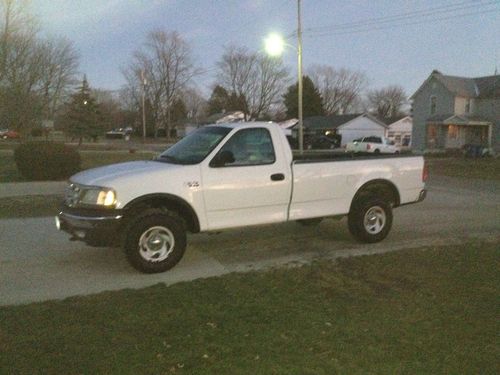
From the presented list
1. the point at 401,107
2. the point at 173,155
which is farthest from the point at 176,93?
the point at 173,155

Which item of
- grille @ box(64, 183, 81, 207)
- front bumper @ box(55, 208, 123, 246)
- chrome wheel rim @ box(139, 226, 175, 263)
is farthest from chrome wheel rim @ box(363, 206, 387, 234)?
grille @ box(64, 183, 81, 207)

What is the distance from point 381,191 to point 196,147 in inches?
122

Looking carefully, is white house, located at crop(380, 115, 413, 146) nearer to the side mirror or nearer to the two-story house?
the two-story house

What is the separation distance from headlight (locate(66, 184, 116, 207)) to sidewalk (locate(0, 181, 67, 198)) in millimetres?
8292

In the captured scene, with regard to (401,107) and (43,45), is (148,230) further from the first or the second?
(401,107)

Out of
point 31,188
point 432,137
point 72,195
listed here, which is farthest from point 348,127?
point 72,195

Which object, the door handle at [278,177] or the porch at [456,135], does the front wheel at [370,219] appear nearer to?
the door handle at [278,177]

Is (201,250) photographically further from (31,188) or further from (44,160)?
(44,160)

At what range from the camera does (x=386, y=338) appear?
162 inches

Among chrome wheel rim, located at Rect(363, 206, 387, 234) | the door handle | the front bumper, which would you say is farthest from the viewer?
chrome wheel rim, located at Rect(363, 206, 387, 234)

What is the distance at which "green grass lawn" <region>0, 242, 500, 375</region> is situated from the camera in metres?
3.64

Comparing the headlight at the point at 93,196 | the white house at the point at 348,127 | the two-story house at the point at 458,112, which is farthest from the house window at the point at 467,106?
the headlight at the point at 93,196

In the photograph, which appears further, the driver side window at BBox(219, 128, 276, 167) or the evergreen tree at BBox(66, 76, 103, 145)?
the evergreen tree at BBox(66, 76, 103, 145)

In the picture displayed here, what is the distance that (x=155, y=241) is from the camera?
6.20 metres
